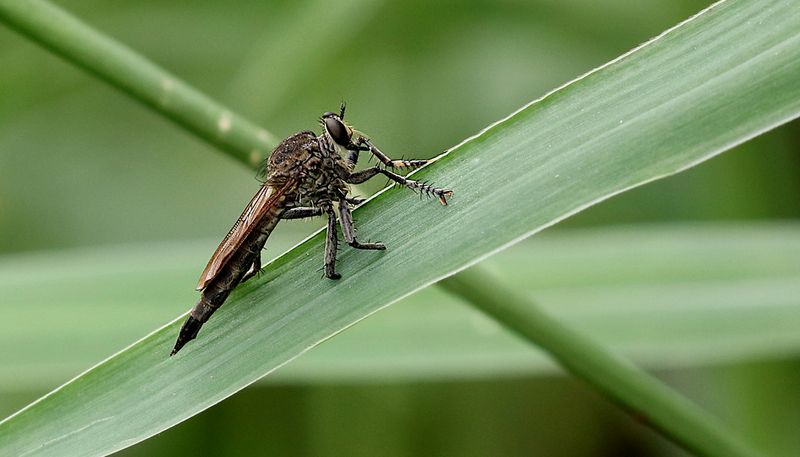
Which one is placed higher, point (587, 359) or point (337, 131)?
point (337, 131)

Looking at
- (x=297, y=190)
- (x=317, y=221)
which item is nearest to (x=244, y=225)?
(x=297, y=190)


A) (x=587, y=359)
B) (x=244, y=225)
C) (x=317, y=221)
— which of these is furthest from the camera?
(x=317, y=221)

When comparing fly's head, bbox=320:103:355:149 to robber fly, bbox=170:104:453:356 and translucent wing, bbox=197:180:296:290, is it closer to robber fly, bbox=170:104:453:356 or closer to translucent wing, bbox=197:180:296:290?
robber fly, bbox=170:104:453:356

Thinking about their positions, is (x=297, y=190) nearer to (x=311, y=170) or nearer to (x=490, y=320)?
(x=311, y=170)

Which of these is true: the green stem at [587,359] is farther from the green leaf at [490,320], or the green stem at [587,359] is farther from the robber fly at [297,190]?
the green leaf at [490,320]

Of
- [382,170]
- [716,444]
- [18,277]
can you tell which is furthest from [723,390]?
[18,277]

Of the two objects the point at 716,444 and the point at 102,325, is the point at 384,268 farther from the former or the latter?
the point at 102,325

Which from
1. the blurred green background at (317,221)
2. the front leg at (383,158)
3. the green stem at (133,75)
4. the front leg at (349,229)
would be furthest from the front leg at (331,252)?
the blurred green background at (317,221)
